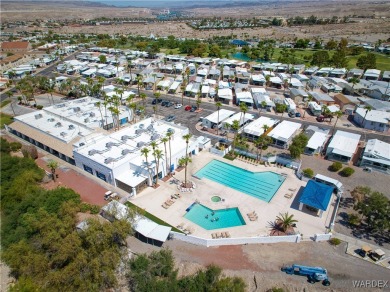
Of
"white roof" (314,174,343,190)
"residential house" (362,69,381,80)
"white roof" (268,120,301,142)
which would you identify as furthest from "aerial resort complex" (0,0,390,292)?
"residential house" (362,69,381,80)

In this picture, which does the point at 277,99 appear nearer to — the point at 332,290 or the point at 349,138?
the point at 349,138

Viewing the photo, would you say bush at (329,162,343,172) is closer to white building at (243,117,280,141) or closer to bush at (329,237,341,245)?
white building at (243,117,280,141)

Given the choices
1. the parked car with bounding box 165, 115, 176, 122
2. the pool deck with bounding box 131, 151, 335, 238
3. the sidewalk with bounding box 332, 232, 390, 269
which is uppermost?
the sidewalk with bounding box 332, 232, 390, 269

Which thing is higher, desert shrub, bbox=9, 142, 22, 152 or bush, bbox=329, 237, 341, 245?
bush, bbox=329, 237, 341, 245

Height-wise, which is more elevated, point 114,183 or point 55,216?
point 55,216

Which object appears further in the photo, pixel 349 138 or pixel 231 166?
pixel 349 138

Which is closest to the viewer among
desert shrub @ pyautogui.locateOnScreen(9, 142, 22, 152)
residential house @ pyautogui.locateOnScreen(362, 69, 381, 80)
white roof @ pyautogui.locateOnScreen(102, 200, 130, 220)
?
white roof @ pyautogui.locateOnScreen(102, 200, 130, 220)

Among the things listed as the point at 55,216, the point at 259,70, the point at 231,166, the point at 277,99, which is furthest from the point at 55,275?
the point at 259,70

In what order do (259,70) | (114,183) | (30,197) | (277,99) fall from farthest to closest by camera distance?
(259,70) < (277,99) < (114,183) < (30,197)
